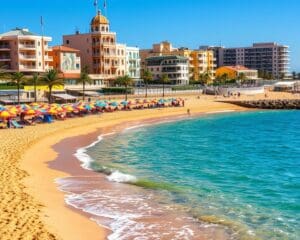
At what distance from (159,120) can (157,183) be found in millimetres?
42971

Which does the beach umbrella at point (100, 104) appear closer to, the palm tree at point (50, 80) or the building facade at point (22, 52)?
the palm tree at point (50, 80)

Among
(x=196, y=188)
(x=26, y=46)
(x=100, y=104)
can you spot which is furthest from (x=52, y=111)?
(x=26, y=46)

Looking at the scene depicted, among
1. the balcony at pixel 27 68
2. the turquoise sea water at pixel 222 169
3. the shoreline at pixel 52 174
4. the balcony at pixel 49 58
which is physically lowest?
the turquoise sea water at pixel 222 169

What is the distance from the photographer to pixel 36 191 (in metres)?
22.2

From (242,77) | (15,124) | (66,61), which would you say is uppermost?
(66,61)

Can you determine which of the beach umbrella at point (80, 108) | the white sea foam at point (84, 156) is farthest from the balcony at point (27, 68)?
the white sea foam at point (84, 156)

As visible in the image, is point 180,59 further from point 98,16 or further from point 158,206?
point 158,206

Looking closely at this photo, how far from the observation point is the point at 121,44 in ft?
362

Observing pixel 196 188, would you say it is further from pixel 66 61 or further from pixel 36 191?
pixel 66 61

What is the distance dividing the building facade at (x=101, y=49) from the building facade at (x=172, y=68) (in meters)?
17.3

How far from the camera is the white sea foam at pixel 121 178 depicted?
85.4ft

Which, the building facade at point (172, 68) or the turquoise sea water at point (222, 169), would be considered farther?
the building facade at point (172, 68)

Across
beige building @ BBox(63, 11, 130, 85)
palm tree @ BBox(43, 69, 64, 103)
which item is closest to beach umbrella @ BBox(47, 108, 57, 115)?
palm tree @ BBox(43, 69, 64, 103)

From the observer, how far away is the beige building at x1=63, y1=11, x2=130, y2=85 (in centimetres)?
10531
